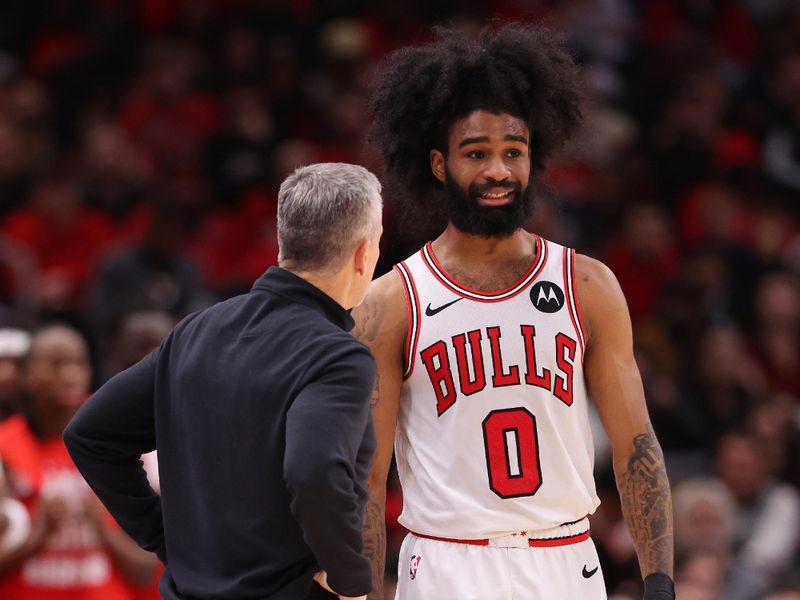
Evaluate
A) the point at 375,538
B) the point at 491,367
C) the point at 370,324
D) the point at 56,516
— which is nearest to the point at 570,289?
the point at 491,367

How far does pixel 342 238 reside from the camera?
→ 10.1 ft

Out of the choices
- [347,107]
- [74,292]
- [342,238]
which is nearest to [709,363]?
[347,107]

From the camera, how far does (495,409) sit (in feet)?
12.4

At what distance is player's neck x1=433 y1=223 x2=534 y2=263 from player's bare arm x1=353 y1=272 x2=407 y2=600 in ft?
0.73

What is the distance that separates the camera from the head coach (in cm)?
282

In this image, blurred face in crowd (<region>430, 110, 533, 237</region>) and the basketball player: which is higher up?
blurred face in crowd (<region>430, 110, 533, 237</region>)

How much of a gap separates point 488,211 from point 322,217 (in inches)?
35.1

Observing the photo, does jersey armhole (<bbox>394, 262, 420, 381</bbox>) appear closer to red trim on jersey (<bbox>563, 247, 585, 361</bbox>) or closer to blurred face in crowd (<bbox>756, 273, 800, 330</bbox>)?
red trim on jersey (<bbox>563, 247, 585, 361</bbox>)

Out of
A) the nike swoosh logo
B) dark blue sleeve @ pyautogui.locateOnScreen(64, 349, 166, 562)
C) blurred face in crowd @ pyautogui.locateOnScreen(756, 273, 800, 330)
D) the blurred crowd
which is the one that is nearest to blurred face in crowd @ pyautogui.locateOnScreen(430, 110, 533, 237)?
the nike swoosh logo

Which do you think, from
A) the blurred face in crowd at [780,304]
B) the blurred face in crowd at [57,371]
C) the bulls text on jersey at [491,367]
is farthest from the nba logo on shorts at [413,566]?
the blurred face in crowd at [780,304]

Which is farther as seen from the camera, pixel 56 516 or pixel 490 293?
pixel 56 516

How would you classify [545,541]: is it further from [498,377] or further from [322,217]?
[322,217]

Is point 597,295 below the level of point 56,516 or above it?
above

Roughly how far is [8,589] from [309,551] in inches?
103
